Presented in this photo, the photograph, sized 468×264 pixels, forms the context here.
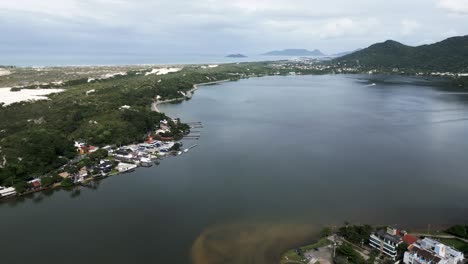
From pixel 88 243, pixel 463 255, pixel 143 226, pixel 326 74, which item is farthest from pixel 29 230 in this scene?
pixel 326 74

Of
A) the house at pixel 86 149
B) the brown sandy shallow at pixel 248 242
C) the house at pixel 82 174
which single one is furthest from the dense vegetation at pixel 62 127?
the brown sandy shallow at pixel 248 242

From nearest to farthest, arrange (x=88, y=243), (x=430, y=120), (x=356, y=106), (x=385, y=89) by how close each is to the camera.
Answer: (x=88, y=243)
(x=430, y=120)
(x=356, y=106)
(x=385, y=89)

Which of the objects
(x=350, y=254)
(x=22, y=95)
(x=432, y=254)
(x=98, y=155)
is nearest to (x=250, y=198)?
(x=350, y=254)

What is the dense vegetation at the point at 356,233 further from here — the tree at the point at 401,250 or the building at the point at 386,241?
the tree at the point at 401,250

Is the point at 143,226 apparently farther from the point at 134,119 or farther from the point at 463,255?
the point at 134,119

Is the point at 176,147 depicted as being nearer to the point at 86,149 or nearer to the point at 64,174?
the point at 86,149

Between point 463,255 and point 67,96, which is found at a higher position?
point 67,96
